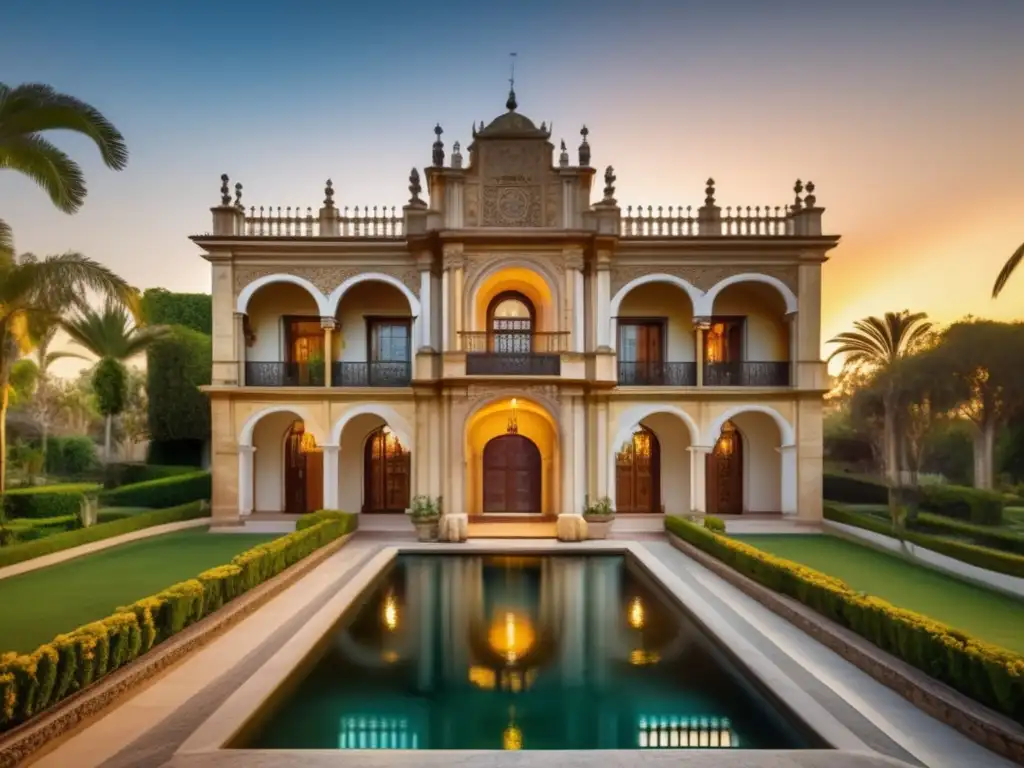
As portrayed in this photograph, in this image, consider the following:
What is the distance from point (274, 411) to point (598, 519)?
411 inches

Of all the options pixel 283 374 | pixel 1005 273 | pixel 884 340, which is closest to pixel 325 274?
pixel 283 374

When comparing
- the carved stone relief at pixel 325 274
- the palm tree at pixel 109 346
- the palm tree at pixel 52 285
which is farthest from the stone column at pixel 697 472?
the palm tree at pixel 109 346

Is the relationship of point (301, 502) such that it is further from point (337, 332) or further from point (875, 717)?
point (875, 717)

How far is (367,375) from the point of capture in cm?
1922

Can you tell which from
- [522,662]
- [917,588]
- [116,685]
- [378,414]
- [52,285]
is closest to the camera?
[116,685]

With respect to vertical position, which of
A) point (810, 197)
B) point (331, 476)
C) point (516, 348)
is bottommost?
point (331, 476)

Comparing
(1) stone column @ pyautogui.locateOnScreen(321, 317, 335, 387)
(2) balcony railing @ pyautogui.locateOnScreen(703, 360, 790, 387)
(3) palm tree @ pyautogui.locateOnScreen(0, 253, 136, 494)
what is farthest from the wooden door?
(3) palm tree @ pyautogui.locateOnScreen(0, 253, 136, 494)

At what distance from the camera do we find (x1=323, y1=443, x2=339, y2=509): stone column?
18062 millimetres

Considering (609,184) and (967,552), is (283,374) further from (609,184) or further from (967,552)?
(967,552)

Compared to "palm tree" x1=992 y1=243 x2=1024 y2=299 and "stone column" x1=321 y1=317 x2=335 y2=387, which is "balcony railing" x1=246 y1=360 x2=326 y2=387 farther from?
"palm tree" x1=992 y1=243 x2=1024 y2=299

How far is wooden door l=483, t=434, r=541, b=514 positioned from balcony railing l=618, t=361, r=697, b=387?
12.5 feet

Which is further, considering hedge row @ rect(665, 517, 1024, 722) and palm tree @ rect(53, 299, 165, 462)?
palm tree @ rect(53, 299, 165, 462)

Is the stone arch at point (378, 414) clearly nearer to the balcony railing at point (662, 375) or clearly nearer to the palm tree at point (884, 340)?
the balcony railing at point (662, 375)

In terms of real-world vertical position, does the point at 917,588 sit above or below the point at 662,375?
below
